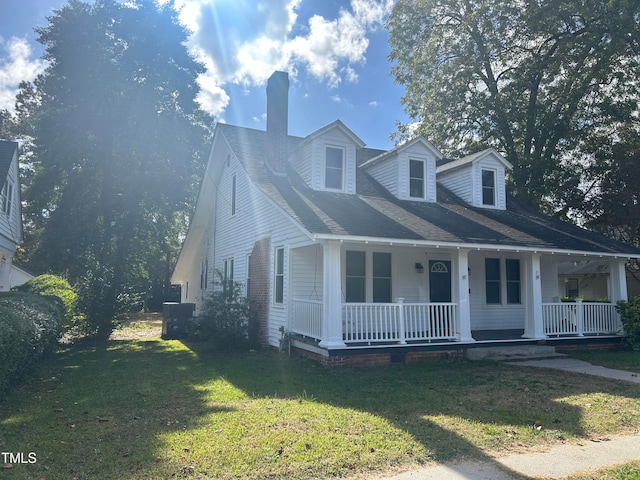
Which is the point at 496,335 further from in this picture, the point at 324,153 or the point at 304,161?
the point at 304,161

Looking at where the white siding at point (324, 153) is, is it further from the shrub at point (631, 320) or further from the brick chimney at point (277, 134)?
the shrub at point (631, 320)

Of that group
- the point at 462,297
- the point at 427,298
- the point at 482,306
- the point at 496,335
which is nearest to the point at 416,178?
the point at 427,298

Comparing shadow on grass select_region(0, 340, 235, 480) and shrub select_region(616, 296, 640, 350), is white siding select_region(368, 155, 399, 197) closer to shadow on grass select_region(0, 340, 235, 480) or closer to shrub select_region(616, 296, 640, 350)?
shrub select_region(616, 296, 640, 350)

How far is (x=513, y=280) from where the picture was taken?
14.9m

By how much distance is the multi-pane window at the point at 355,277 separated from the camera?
12527 mm

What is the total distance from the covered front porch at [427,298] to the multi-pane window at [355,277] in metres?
0.03

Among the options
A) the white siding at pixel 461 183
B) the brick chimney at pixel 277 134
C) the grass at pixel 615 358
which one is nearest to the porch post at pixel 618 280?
the grass at pixel 615 358

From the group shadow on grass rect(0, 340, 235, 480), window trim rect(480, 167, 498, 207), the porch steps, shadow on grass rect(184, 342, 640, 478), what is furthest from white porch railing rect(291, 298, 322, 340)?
window trim rect(480, 167, 498, 207)

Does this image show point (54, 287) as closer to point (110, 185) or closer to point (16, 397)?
point (110, 185)

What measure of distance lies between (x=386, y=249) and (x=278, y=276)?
3.16 meters

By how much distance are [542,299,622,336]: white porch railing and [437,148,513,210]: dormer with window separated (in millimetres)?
4630

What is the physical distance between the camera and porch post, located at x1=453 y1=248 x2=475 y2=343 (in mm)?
10938

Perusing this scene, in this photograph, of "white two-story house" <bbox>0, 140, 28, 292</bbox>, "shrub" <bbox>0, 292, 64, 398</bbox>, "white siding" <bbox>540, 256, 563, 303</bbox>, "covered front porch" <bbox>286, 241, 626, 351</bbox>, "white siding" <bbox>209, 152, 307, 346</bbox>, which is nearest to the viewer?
"shrub" <bbox>0, 292, 64, 398</bbox>

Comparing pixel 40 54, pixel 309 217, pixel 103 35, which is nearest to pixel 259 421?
pixel 309 217
